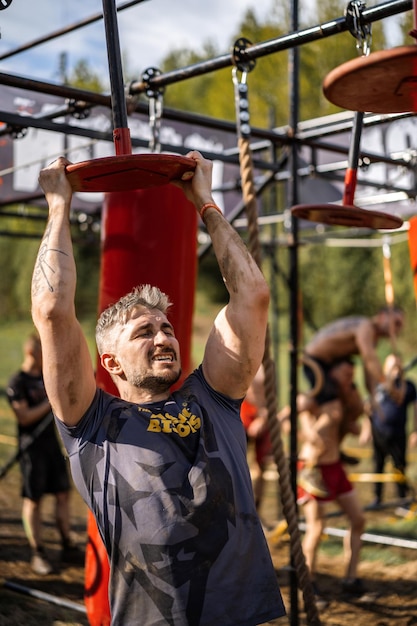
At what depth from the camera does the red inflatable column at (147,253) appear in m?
3.36

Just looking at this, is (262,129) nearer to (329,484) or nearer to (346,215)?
(346,215)

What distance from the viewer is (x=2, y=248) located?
27.3m

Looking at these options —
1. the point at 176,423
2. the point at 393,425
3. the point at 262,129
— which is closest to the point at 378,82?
the point at 176,423

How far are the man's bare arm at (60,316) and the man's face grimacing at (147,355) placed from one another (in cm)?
12

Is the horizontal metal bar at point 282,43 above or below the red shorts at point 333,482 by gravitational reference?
above

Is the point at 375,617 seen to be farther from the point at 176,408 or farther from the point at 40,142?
the point at 40,142

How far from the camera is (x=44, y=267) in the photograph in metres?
2.08

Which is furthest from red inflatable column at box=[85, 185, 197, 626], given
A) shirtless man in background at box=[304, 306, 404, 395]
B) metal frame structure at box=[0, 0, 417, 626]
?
shirtless man in background at box=[304, 306, 404, 395]

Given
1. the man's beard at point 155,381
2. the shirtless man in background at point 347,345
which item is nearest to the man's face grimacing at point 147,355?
the man's beard at point 155,381

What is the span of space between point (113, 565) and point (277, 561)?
385 centimetres

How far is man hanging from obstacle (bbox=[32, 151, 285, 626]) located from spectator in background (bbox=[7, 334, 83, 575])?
3489 mm

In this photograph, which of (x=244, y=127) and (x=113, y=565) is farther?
(x=244, y=127)

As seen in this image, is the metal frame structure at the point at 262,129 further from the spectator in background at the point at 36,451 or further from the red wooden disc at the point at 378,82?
the spectator in background at the point at 36,451

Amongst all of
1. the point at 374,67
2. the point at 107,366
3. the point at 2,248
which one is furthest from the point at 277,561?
the point at 2,248
